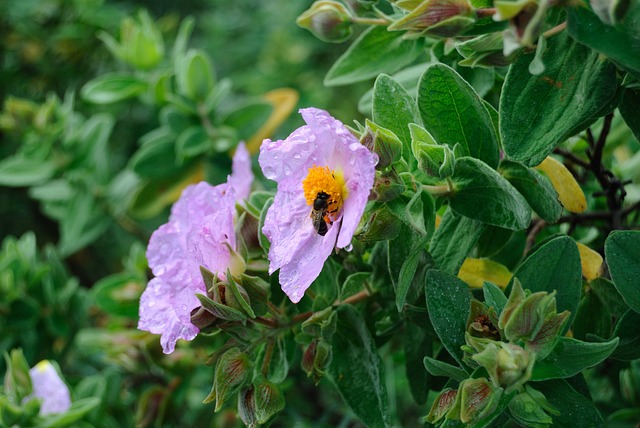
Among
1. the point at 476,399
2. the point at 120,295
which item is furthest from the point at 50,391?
the point at 476,399

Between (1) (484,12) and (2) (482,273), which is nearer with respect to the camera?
(1) (484,12)

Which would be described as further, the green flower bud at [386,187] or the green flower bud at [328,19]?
the green flower bud at [328,19]

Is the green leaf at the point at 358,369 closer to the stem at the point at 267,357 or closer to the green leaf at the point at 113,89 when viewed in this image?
the stem at the point at 267,357

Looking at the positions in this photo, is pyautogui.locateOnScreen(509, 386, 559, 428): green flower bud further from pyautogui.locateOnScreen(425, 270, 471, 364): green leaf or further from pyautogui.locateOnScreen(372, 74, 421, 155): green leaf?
pyautogui.locateOnScreen(372, 74, 421, 155): green leaf

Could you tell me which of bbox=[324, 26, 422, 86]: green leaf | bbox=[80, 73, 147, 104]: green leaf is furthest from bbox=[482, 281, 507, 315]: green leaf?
bbox=[80, 73, 147, 104]: green leaf

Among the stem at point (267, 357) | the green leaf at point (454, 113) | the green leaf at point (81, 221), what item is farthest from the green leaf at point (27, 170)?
the green leaf at point (454, 113)

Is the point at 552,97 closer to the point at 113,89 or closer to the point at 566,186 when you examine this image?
the point at 566,186
